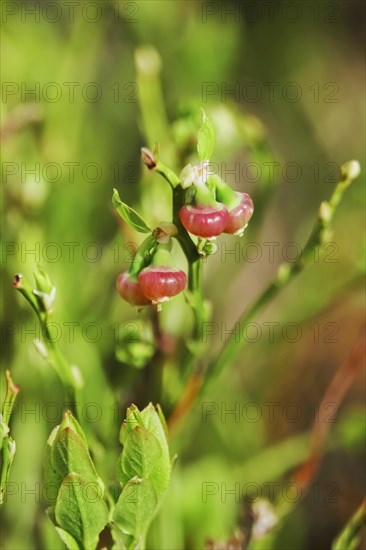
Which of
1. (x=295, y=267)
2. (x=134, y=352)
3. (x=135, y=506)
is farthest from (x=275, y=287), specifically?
(x=135, y=506)

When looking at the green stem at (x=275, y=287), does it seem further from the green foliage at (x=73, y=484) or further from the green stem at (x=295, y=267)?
the green foliage at (x=73, y=484)

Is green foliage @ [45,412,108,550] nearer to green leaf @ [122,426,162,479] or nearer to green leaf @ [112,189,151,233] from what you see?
green leaf @ [122,426,162,479]

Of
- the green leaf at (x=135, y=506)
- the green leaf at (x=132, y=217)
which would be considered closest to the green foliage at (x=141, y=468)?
the green leaf at (x=135, y=506)

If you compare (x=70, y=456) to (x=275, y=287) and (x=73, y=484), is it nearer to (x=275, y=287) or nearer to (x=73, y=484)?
(x=73, y=484)

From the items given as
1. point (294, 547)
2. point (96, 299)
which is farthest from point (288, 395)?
point (96, 299)

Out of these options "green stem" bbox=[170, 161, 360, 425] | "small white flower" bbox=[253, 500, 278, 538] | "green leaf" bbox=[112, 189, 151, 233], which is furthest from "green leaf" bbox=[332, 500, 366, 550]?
"green leaf" bbox=[112, 189, 151, 233]

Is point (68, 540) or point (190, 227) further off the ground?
point (190, 227)
